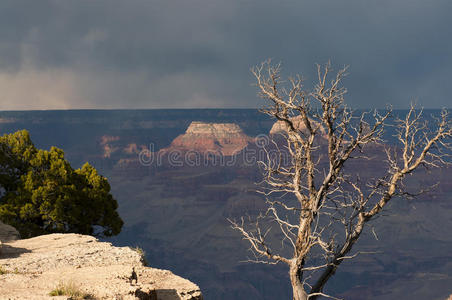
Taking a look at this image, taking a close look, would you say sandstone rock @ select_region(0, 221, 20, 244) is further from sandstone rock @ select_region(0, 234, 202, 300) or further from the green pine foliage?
the green pine foliage

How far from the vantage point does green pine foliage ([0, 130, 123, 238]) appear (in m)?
34.2

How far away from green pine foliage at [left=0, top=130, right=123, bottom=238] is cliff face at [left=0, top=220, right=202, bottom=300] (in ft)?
45.7

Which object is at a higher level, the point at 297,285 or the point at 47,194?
Answer: the point at 297,285

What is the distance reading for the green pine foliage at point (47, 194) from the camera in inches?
1347

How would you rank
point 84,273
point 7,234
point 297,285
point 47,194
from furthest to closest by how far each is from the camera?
point 47,194, point 7,234, point 297,285, point 84,273

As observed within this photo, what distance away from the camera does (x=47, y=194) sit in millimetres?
34375

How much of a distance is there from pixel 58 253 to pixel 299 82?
10.8m

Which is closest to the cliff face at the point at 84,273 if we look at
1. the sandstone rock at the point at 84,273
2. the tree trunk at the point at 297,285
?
the sandstone rock at the point at 84,273

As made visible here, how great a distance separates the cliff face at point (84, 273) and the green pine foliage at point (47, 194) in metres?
13.9

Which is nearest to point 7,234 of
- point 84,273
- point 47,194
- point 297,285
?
point 47,194

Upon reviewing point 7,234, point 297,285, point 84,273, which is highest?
point 84,273

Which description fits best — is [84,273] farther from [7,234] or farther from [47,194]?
[47,194]

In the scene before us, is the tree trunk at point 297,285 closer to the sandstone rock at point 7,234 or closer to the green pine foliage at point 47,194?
the sandstone rock at point 7,234

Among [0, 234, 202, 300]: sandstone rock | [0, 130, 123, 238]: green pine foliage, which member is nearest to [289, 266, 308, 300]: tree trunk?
[0, 234, 202, 300]: sandstone rock
